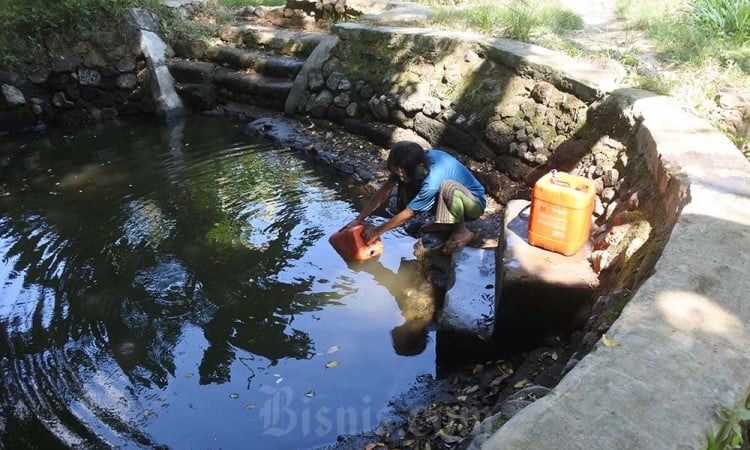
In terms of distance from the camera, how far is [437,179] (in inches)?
188

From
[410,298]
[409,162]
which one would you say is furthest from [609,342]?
[409,162]

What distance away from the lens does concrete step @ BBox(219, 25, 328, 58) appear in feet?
31.0

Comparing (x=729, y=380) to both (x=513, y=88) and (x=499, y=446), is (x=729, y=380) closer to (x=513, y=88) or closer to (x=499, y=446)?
(x=499, y=446)

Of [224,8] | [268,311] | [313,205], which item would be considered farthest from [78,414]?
[224,8]

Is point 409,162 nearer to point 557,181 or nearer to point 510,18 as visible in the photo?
point 557,181

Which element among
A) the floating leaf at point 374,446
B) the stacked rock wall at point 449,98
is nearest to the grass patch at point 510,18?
the stacked rock wall at point 449,98

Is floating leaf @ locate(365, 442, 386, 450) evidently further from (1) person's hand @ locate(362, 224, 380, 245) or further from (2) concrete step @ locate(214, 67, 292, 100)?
(2) concrete step @ locate(214, 67, 292, 100)

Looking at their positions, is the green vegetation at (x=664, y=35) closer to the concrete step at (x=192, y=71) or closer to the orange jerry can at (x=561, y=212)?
the orange jerry can at (x=561, y=212)

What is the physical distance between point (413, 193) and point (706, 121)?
2.31 meters

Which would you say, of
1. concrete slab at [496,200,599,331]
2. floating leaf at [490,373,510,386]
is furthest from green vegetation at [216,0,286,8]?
floating leaf at [490,373,510,386]

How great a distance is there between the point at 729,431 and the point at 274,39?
9.24 metres

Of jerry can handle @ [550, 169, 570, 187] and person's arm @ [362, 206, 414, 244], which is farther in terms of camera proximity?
person's arm @ [362, 206, 414, 244]

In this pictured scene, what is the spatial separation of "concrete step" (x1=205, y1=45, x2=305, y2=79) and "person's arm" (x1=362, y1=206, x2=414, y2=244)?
192 inches

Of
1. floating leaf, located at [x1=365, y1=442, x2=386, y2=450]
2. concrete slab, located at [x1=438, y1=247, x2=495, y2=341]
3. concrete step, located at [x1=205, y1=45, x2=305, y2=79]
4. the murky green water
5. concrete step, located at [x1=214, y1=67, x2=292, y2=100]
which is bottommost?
floating leaf, located at [x1=365, y1=442, x2=386, y2=450]
